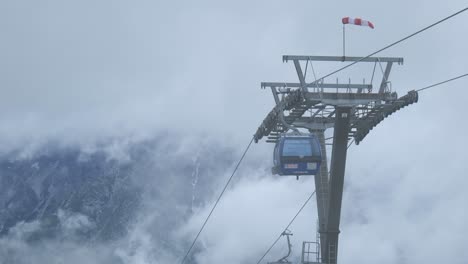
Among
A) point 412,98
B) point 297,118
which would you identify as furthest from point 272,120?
point 412,98

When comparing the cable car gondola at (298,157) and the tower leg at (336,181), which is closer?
the cable car gondola at (298,157)

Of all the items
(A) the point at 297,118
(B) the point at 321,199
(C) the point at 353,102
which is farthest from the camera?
(B) the point at 321,199

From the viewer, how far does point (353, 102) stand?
4809 cm

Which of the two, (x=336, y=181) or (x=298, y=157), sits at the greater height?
(x=298, y=157)

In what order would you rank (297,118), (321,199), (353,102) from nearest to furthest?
(353,102)
(297,118)
(321,199)

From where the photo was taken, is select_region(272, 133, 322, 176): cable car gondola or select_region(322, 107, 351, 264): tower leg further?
select_region(322, 107, 351, 264): tower leg

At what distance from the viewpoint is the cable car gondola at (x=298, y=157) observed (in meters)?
48.9

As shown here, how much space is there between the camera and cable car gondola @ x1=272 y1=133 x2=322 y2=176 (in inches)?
1925

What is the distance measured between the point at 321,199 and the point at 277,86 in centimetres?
789

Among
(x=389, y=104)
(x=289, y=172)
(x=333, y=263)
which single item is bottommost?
(x=333, y=263)

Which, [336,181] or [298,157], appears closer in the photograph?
[298,157]

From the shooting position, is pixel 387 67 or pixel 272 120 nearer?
pixel 387 67

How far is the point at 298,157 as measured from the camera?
48.9 meters

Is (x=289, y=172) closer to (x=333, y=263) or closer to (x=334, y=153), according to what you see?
(x=334, y=153)
